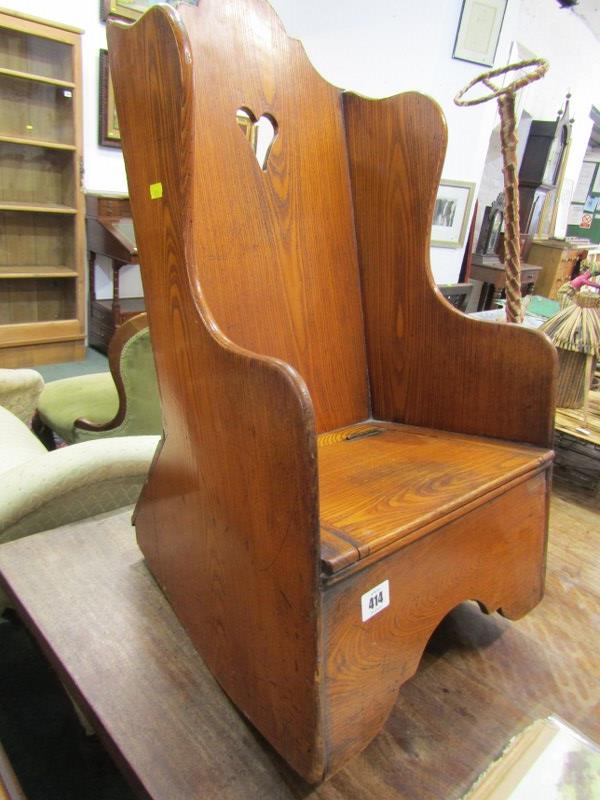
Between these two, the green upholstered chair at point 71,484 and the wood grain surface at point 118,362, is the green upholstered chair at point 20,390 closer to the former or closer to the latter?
the wood grain surface at point 118,362

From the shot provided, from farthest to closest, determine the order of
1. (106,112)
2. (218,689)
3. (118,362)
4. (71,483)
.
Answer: (106,112) → (118,362) → (71,483) → (218,689)

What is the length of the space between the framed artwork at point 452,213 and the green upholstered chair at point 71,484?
2.52 m

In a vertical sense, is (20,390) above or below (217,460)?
below

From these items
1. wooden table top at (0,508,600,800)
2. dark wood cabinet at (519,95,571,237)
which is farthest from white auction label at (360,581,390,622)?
dark wood cabinet at (519,95,571,237)

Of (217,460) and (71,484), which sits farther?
(71,484)

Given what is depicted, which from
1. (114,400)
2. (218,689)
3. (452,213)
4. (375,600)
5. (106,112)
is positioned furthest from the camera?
(452,213)

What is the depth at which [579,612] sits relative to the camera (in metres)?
0.86

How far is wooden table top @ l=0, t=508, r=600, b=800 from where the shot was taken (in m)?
0.56

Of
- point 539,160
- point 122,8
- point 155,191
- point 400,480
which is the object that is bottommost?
point 400,480

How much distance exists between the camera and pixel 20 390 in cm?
150

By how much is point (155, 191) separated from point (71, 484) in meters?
0.51

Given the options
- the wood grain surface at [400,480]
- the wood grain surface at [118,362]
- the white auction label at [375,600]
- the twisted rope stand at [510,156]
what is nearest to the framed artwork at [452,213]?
the twisted rope stand at [510,156]

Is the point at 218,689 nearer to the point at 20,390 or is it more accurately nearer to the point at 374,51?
the point at 20,390

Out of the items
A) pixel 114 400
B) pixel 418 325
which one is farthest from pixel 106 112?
pixel 418 325
